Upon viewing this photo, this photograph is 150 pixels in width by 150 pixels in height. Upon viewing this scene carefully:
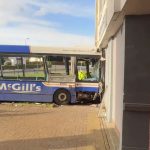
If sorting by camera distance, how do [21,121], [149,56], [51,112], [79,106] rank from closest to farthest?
1. [149,56]
2. [21,121]
3. [51,112]
4. [79,106]

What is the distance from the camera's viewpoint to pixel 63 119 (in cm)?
1886

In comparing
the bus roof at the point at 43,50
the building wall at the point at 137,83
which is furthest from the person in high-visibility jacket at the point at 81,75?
the building wall at the point at 137,83

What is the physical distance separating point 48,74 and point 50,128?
9.46 meters

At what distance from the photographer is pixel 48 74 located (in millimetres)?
25453

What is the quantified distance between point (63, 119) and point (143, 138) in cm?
887

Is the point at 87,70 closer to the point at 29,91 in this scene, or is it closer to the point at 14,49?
the point at 29,91

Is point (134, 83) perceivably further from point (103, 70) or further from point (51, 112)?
point (103, 70)

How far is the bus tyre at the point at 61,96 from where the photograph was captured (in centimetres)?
2522

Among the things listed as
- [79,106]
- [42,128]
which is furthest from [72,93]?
[42,128]

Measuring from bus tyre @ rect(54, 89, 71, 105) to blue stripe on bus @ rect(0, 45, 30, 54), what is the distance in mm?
2514

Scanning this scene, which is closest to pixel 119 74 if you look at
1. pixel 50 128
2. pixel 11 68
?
pixel 50 128

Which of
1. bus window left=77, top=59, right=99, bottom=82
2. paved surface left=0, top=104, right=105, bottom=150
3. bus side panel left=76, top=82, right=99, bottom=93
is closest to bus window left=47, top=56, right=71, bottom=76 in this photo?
bus window left=77, top=59, right=99, bottom=82

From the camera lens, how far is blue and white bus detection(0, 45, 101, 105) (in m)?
25.3

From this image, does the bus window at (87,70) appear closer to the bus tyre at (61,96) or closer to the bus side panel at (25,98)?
the bus tyre at (61,96)
